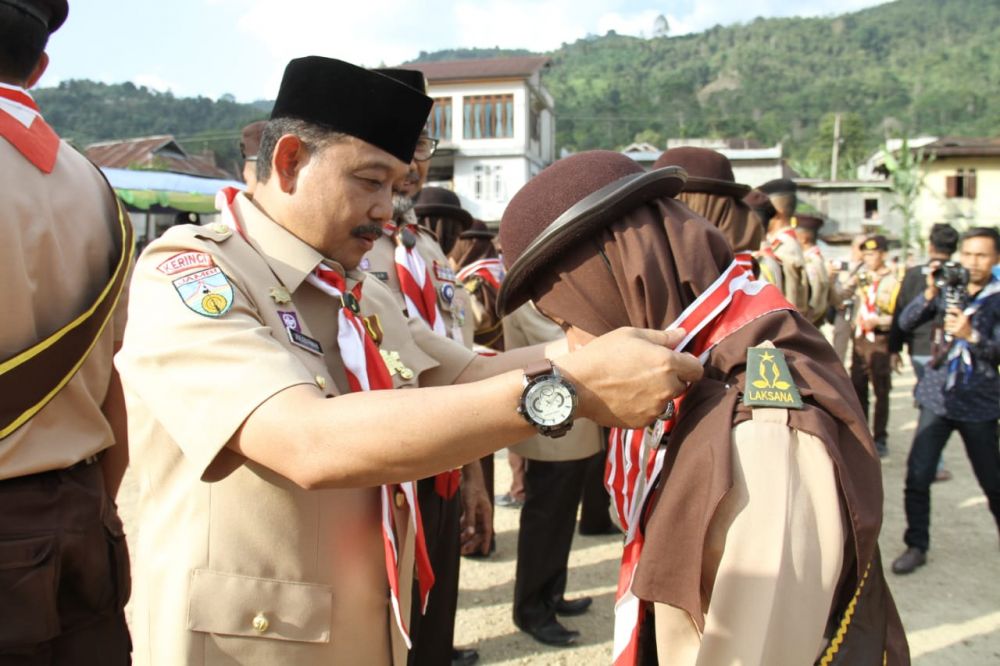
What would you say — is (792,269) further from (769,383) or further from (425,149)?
(769,383)

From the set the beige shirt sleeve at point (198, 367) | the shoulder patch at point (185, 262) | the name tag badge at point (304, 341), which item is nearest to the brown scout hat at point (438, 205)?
the name tag badge at point (304, 341)

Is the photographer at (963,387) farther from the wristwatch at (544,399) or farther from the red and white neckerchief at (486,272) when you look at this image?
the wristwatch at (544,399)

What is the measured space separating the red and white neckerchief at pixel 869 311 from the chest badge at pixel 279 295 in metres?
7.62

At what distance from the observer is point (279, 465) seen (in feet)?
4.51

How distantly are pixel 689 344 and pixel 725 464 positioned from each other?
12.1 inches

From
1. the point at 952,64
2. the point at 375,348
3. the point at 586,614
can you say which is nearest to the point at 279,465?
the point at 375,348

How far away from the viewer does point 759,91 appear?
400 ft

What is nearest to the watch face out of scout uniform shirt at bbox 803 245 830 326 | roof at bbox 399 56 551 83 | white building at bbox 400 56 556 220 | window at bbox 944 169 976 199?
scout uniform shirt at bbox 803 245 830 326

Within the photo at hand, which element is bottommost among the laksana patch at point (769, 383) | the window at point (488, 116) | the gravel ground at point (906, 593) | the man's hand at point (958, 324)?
the gravel ground at point (906, 593)

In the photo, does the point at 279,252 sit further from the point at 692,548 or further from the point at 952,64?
the point at 952,64

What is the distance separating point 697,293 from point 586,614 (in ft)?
11.5

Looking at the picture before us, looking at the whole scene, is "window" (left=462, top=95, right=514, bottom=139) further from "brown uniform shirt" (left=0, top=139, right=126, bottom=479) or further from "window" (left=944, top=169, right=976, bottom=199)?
"brown uniform shirt" (left=0, top=139, right=126, bottom=479)

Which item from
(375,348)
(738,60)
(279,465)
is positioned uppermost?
(738,60)

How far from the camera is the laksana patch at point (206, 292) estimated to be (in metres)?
1.52
